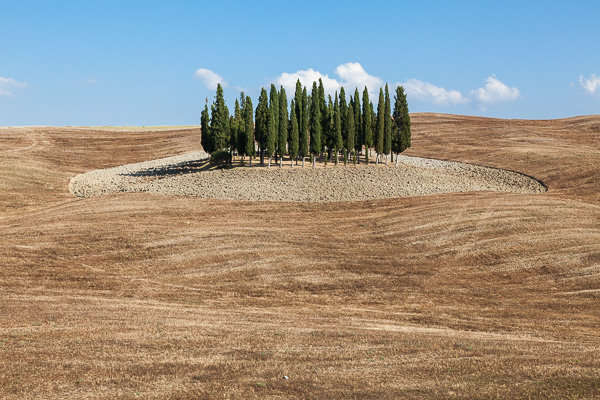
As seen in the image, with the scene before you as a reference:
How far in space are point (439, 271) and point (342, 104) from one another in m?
50.8

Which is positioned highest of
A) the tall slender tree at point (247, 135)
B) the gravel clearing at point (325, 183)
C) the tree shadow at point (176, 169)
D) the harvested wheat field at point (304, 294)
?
Result: the tall slender tree at point (247, 135)

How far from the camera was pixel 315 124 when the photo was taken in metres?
72.4

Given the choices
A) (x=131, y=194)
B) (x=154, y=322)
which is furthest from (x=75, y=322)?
(x=131, y=194)

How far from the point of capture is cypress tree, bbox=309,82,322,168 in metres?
71.3

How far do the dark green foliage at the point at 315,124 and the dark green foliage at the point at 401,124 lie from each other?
39.4ft

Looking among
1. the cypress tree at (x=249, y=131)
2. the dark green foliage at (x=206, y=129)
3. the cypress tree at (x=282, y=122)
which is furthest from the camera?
the dark green foliage at (x=206, y=129)

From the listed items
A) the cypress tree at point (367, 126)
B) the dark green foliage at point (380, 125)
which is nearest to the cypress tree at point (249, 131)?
the cypress tree at point (367, 126)

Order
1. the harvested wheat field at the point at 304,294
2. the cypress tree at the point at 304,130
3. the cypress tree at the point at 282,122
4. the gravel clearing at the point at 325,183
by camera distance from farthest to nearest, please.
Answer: the cypress tree at the point at 304,130, the cypress tree at the point at 282,122, the gravel clearing at the point at 325,183, the harvested wheat field at the point at 304,294

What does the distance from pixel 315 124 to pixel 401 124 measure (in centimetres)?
1383

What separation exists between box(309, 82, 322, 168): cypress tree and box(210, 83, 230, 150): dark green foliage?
14.4 m

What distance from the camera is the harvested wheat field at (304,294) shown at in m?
16.2

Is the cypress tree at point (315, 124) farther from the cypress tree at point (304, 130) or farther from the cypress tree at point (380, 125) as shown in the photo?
the cypress tree at point (380, 125)

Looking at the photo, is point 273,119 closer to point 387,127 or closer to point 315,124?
point 315,124

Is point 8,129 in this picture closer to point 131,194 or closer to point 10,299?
point 131,194
